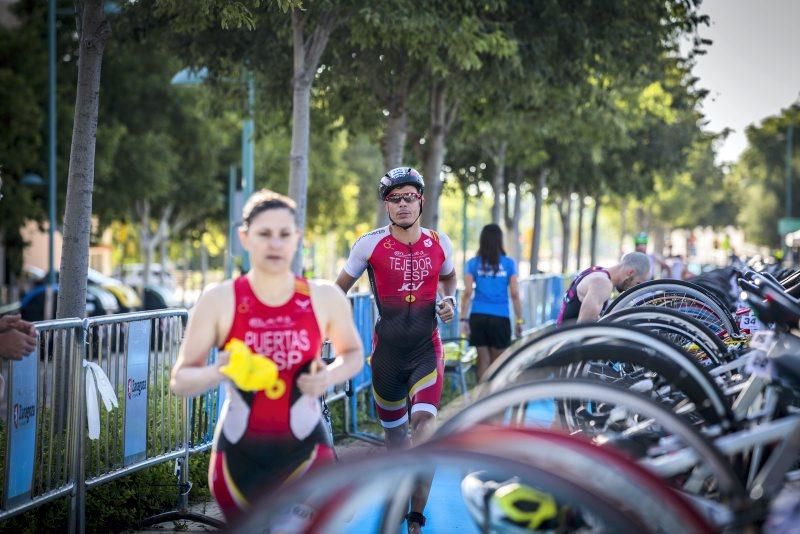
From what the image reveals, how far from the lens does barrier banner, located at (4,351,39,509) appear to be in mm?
5777

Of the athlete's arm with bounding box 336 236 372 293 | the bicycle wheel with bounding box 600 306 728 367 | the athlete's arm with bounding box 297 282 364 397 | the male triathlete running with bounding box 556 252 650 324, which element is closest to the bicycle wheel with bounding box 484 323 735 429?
the athlete's arm with bounding box 297 282 364 397

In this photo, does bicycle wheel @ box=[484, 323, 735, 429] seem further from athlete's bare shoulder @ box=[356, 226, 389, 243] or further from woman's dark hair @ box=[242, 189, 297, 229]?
athlete's bare shoulder @ box=[356, 226, 389, 243]

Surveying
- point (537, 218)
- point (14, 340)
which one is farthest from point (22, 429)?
point (537, 218)

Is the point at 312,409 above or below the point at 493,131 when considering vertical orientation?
below

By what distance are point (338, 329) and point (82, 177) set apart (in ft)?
15.7

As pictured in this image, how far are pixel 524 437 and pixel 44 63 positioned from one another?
3113 centimetres

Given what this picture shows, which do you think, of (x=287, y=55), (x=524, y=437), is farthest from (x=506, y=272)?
(x=524, y=437)

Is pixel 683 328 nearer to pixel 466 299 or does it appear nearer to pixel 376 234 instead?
pixel 376 234

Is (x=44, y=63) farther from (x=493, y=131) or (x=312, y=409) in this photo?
(x=312, y=409)

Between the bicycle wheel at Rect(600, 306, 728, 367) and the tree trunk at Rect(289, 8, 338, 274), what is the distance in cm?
635

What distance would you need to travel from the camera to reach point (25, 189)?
29234mm

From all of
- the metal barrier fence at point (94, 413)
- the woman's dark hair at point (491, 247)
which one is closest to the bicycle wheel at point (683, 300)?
the metal barrier fence at point (94, 413)

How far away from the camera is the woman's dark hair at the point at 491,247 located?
37.0 ft

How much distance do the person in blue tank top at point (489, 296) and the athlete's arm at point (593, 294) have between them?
3207 mm
